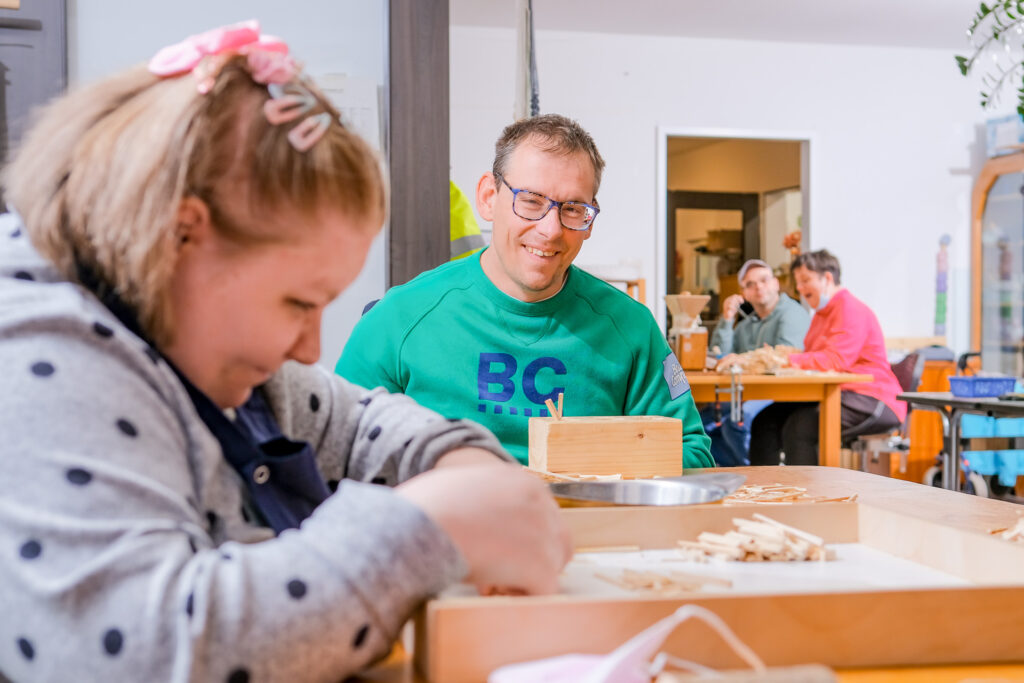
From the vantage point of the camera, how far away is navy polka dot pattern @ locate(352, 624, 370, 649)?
56cm

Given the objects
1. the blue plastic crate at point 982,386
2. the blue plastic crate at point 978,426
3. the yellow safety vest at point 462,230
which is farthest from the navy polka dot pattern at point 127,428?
the blue plastic crate at point 978,426

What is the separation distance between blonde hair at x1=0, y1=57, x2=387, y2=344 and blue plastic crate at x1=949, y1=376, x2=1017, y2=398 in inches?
163

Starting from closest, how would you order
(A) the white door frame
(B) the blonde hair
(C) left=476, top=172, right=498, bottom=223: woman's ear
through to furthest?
(B) the blonde hair → (C) left=476, top=172, right=498, bottom=223: woman's ear → (A) the white door frame

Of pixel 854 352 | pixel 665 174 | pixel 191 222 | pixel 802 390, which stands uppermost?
pixel 665 174

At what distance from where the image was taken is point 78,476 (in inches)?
21.4

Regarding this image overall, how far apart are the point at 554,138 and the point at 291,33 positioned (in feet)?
3.52

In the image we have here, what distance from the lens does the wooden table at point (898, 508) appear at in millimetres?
630

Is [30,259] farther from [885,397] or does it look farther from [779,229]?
[779,229]

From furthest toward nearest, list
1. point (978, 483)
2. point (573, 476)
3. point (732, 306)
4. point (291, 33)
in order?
point (732, 306) < point (978, 483) < point (291, 33) < point (573, 476)

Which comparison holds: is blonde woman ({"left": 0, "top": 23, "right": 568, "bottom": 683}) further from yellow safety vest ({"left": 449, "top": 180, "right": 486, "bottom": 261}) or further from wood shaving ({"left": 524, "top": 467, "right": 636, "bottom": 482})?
yellow safety vest ({"left": 449, "top": 180, "right": 486, "bottom": 261})

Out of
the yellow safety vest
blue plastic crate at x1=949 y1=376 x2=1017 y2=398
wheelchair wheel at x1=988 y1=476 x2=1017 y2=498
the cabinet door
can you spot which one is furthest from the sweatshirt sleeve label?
the cabinet door

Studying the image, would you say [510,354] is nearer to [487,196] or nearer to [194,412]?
[487,196]

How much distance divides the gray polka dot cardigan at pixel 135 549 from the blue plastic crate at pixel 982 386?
4.15 metres

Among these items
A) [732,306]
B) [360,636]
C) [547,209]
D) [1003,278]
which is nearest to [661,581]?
[360,636]
